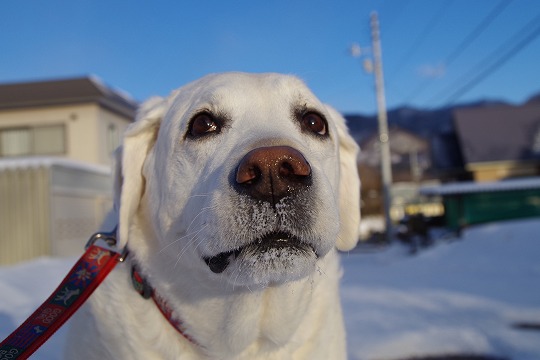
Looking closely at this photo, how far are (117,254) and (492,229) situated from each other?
49.4 ft

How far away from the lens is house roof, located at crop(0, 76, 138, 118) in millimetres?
17547

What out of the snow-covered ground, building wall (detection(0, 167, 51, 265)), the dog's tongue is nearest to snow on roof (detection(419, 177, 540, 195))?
the snow-covered ground

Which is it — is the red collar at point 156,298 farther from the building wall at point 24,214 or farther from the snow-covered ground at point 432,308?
the building wall at point 24,214

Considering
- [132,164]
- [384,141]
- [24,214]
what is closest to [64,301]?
[132,164]

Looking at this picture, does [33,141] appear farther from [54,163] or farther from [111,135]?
[54,163]

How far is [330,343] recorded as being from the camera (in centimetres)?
227

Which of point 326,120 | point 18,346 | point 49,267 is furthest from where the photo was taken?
point 49,267

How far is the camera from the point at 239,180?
1.58 meters

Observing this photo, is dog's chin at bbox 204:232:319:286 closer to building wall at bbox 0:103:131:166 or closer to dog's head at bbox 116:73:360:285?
dog's head at bbox 116:73:360:285

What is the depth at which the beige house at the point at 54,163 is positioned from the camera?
36.8 feet

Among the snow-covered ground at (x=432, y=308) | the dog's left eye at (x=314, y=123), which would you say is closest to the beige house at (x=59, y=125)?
the snow-covered ground at (x=432, y=308)

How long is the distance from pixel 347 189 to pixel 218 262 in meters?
1.14

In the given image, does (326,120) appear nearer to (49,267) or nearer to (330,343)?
(330,343)

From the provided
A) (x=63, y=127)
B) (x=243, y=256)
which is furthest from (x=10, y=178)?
(x=243, y=256)
